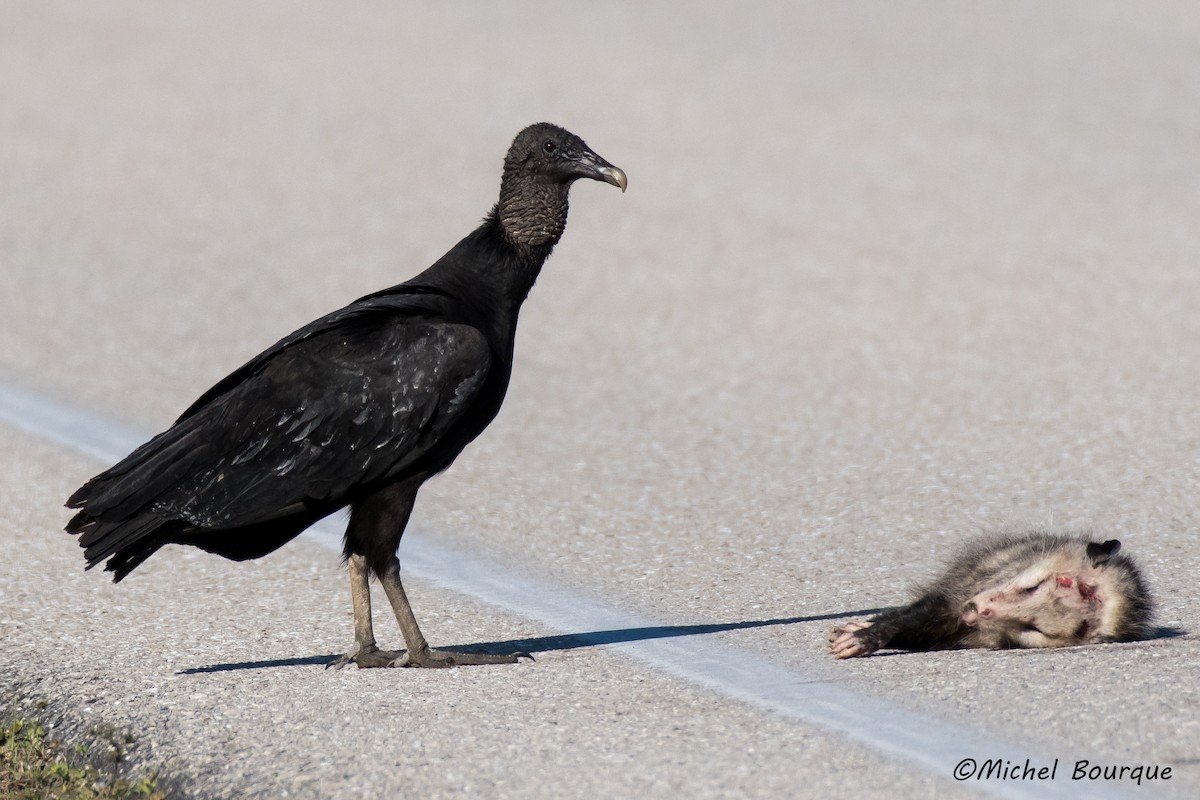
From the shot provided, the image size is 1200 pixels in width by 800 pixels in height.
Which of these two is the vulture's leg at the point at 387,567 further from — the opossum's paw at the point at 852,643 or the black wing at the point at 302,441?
the opossum's paw at the point at 852,643

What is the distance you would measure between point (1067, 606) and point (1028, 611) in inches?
4.5

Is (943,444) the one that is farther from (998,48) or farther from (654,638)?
(998,48)

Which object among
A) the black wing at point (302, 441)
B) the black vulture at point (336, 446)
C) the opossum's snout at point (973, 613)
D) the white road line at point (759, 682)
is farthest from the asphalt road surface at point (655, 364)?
the black wing at point (302, 441)

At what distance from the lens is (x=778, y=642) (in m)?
5.11

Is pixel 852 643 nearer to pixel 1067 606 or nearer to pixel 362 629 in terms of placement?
pixel 1067 606

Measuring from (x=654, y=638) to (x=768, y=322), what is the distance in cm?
494

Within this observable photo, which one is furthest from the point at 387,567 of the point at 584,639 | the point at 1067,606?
the point at 1067,606

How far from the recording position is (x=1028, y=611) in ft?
16.8

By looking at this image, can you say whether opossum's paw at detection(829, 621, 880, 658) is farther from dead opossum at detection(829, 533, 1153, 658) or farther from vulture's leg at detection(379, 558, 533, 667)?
vulture's leg at detection(379, 558, 533, 667)

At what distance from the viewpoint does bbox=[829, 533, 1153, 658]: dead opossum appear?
499 centimetres

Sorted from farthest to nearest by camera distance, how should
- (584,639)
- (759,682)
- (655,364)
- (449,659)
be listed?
(655,364), (584,639), (449,659), (759,682)

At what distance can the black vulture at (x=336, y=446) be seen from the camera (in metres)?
4.75

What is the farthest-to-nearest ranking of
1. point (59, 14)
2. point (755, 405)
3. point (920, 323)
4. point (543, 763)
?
point (59, 14)
point (920, 323)
point (755, 405)
point (543, 763)

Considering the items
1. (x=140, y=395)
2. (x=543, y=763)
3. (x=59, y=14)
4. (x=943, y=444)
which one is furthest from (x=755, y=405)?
(x=59, y=14)
